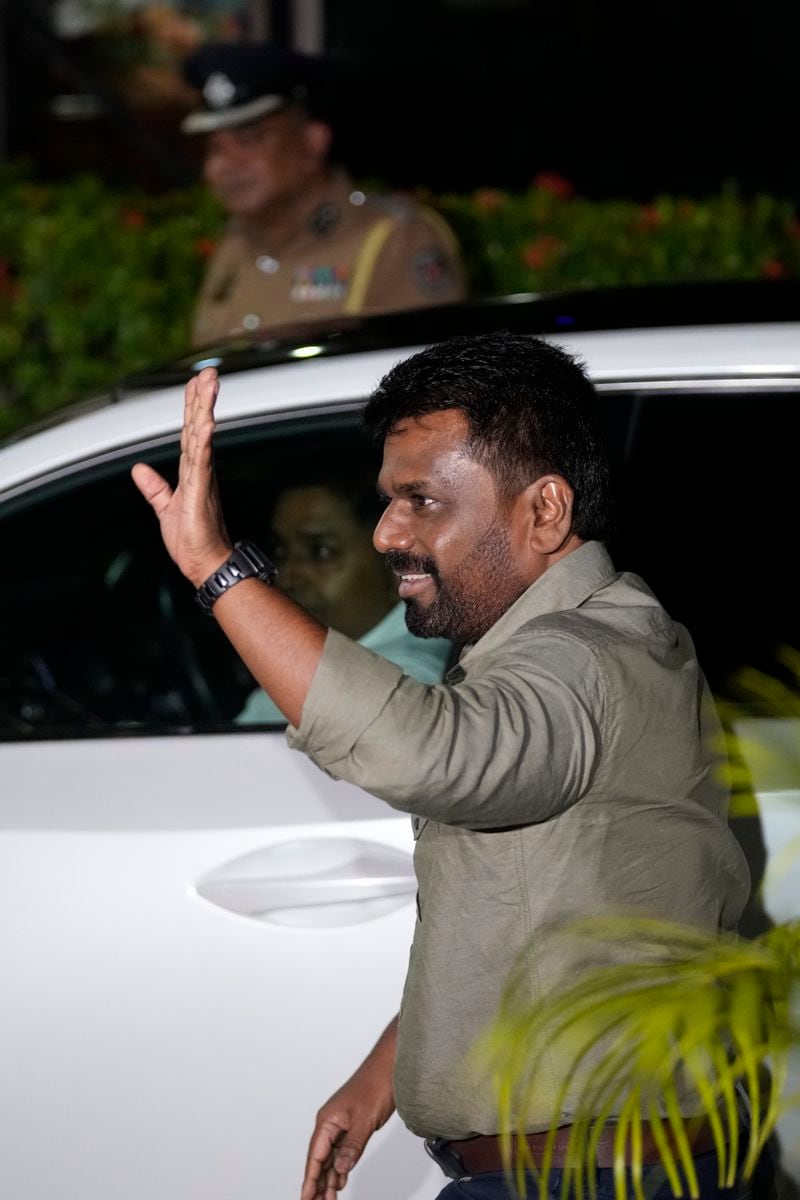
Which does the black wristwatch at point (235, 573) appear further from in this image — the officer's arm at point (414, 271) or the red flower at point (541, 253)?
the red flower at point (541, 253)

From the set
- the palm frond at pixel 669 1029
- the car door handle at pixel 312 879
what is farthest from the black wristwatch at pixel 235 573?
the car door handle at pixel 312 879

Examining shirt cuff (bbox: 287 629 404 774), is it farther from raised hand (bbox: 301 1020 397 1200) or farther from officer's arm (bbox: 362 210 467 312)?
officer's arm (bbox: 362 210 467 312)

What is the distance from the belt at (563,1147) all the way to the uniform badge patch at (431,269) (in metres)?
2.69

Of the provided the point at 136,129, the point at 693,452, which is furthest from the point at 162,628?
the point at 136,129

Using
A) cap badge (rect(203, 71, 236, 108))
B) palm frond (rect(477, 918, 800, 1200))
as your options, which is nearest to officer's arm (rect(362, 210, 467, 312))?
cap badge (rect(203, 71, 236, 108))

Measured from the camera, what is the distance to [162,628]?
325cm

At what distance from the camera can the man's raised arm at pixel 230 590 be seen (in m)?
1.52

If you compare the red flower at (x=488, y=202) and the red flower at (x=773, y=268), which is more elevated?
the red flower at (x=488, y=202)

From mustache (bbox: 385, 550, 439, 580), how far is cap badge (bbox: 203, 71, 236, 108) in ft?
10.5

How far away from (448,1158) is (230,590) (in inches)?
24.8

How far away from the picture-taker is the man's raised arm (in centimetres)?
152

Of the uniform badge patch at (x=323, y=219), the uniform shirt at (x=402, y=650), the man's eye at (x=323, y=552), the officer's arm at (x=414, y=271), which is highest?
the uniform badge patch at (x=323, y=219)

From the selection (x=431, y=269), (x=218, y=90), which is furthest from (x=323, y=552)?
(x=218, y=90)

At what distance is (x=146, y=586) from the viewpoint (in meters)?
3.32
